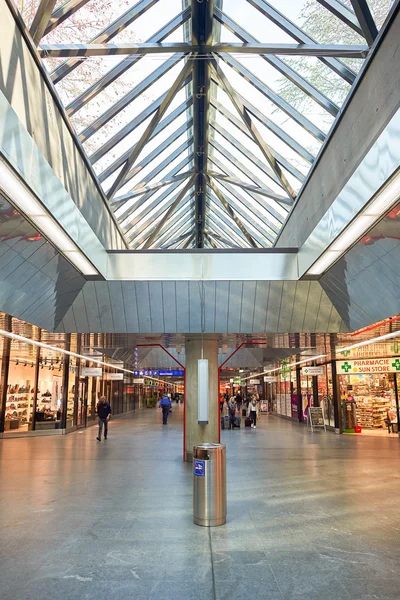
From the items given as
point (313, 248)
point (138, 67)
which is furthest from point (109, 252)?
point (313, 248)

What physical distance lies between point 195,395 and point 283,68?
8670mm

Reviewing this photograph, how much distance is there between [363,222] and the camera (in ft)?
19.0

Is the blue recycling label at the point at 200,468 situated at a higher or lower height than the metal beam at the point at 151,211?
lower

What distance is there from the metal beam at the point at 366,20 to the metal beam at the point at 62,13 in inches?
160

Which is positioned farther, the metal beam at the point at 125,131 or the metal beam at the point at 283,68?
the metal beam at the point at 125,131

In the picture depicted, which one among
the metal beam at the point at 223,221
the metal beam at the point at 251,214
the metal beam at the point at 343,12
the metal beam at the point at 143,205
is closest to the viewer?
the metal beam at the point at 343,12

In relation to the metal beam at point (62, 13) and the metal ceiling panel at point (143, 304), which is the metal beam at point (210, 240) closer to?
the metal ceiling panel at point (143, 304)

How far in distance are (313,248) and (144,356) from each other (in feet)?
70.7

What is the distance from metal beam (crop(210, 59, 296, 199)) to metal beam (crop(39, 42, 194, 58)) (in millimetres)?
1196

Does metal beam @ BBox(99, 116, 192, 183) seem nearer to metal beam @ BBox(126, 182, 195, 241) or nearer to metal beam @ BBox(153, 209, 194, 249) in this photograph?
metal beam @ BBox(126, 182, 195, 241)

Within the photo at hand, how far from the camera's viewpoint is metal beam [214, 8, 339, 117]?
781 cm

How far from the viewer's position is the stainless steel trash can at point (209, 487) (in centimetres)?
644

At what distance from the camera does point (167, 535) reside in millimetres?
5988

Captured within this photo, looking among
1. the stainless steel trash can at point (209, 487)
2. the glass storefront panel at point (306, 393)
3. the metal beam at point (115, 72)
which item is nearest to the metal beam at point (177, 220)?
the metal beam at point (115, 72)
